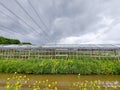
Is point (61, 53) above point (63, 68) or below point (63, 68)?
above

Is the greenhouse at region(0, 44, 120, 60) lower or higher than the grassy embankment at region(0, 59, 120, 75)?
higher

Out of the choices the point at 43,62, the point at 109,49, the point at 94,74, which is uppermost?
the point at 109,49

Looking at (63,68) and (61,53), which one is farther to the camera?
(61,53)

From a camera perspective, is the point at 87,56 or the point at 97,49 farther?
the point at 97,49

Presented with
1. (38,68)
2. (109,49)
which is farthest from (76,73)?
(109,49)

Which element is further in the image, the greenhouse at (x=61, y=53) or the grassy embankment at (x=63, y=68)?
the greenhouse at (x=61, y=53)

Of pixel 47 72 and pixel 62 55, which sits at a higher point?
pixel 62 55

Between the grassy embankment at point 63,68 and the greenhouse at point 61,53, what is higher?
the greenhouse at point 61,53

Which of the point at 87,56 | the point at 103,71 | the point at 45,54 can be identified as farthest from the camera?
the point at 45,54

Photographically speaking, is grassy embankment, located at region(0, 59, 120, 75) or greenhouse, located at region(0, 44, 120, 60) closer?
grassy embankment, located at region(0, 59, 120, 75)

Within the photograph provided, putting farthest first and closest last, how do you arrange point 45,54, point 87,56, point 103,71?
point 45,54 < point 87,56 < point 103,71

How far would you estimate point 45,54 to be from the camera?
38.8 ft

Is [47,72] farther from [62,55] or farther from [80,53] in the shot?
[80,53]

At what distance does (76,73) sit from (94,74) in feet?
3.10
